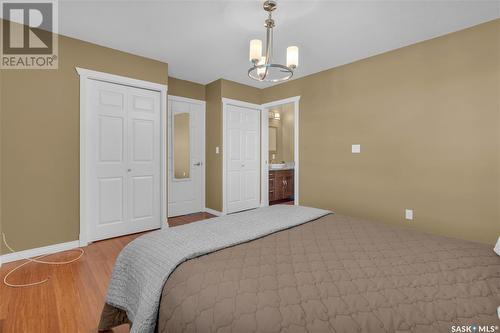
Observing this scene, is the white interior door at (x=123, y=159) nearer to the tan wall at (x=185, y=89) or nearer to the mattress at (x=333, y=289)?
the tan wall at (x=185, y=89)

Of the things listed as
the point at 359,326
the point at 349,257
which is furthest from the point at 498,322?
the point at 349,257

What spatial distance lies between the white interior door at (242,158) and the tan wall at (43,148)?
223 cm

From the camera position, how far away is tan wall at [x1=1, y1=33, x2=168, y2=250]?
254cm

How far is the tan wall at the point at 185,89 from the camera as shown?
428 centimetres

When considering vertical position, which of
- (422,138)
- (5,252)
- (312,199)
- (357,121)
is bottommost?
(5,252)

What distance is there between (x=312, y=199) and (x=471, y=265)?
2922 mm

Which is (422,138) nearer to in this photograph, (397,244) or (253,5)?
(397,244)

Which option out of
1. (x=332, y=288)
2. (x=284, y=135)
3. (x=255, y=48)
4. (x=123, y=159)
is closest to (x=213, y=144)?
(x=123, y=159)

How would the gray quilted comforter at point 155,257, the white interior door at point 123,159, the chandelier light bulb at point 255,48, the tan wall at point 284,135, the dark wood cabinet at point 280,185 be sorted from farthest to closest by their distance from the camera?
the tan wall at point 284,135 → the dark wood cabinet at point 280,185 → the white interior door at point 123,159 → the chandelier light bulb at point 255,48 → the gray quilted comforter at point 155,257

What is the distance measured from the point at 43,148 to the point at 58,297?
5.50 feet

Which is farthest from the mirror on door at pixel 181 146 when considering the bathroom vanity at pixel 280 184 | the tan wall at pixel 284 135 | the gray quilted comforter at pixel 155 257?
the gray quilted comforter at pixel 155 257

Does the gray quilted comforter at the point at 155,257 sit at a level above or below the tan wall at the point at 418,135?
below

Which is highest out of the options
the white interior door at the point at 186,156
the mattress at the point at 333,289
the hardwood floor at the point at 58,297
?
the white interior door at the point at 186,156

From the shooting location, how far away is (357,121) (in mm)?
3520
